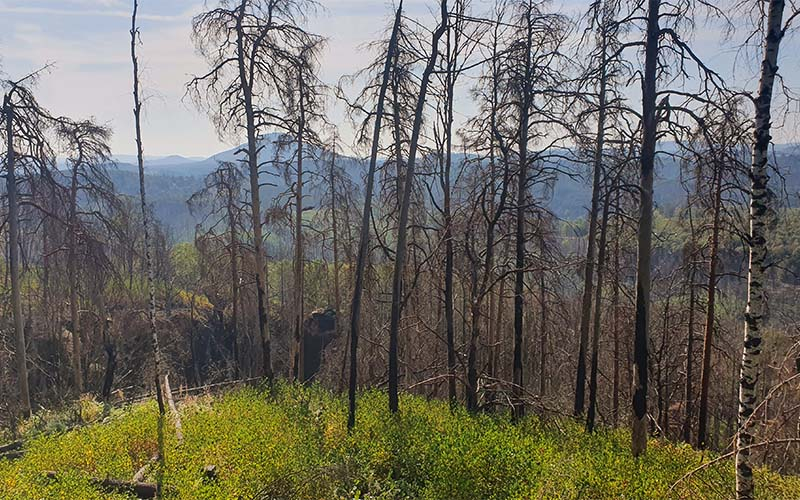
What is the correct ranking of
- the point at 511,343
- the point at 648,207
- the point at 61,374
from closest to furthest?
1. the point at 648,207
2. the point at 511,343
3. the point at 61,374

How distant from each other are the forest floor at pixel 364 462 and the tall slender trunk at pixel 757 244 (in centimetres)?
108

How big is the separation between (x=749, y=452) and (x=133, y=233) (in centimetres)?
2149

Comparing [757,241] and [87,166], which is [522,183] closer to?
[757,241]

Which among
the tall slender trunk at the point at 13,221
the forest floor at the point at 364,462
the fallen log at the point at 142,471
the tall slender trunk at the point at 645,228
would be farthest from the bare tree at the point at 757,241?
the tall slender trunk at the point at 13,221

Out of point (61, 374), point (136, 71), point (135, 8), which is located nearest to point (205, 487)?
point (136, 71)

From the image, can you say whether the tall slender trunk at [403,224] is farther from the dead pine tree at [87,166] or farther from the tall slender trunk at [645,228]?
the dead pine tree at [87,166]

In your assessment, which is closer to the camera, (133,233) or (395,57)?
(395,57)

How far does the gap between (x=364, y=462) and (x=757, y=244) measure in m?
5.70

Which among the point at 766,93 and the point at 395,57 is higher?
the point at 395,57

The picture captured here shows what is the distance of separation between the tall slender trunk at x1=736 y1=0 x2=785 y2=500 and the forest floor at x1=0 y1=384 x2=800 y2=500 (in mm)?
1077

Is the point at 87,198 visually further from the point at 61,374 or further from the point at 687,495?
the point at 687,495

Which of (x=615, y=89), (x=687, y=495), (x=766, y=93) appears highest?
(x=615, y=89)

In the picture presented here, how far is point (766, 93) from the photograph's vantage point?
190 inches

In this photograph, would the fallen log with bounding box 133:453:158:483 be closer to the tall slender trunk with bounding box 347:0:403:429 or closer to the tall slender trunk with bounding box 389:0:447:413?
the tall slender trunk with bounding box 347:0:403:429
